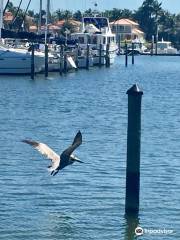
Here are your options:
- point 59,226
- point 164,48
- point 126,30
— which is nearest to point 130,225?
point 59,226

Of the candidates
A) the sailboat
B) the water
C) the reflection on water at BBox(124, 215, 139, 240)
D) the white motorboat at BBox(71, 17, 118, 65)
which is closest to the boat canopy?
the white motorboat at BBox(71, 17, 118, 65)

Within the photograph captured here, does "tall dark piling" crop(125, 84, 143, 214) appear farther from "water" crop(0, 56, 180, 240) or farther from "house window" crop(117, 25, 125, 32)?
"house window" crop(117, 25, 125, 32)

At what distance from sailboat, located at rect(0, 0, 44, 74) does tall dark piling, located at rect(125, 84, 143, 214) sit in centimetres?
4986

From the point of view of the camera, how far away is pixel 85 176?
24000 mm

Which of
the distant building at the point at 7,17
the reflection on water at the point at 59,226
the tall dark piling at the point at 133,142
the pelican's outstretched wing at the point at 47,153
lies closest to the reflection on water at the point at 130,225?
the tall dark piling at the point at 133,142

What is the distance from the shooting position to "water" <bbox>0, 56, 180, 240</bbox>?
1920cm

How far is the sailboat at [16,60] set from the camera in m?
68.1

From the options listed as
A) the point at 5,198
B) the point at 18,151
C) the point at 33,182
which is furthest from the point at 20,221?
the point at 18,151

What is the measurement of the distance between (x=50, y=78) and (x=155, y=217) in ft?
169

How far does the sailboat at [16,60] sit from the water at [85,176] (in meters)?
19.3

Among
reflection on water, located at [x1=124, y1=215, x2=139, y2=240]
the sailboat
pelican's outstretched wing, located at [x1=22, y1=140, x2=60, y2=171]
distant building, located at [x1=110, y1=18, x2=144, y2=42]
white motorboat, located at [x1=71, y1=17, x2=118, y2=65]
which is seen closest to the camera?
pelican's outstretched wing, located at [x1=22, y1=140, x2=60, y2=171]

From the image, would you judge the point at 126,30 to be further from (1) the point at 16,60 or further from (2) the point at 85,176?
(2) the point at 85,176

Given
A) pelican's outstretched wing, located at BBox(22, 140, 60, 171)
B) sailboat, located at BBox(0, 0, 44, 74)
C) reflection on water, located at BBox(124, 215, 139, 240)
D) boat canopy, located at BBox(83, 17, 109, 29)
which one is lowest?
reflection on water, located at BBox(124, 215, 139, 240)

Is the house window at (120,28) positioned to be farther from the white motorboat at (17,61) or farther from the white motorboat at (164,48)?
the white motorboat at (17,61)
